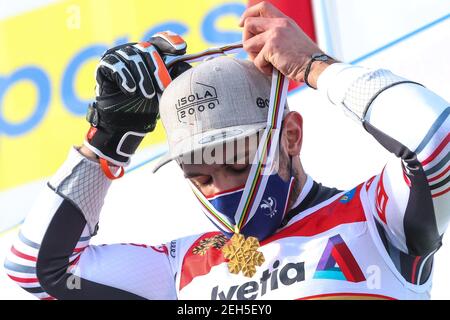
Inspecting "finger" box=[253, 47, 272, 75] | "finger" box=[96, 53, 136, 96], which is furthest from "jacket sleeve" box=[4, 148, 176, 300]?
"finger" box=[253, 47, 272, 75]

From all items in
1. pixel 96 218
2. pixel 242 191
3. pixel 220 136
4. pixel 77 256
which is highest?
pixel 220 136

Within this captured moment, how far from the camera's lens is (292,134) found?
2.45 m

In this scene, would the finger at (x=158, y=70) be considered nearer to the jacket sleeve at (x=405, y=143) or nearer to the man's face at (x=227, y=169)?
the man's face at (x=227, y=169)

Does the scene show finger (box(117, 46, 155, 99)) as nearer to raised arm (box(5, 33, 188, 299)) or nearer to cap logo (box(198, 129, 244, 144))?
raised arm (box(5, 33, 188, 299))

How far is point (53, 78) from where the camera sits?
13.8 ft

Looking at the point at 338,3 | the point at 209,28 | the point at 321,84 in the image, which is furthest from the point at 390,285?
the point at 209,28

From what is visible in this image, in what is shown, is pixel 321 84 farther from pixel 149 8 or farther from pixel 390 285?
pixel 149 8

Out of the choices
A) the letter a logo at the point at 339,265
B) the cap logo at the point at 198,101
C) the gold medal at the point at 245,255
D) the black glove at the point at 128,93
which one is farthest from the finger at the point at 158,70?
the letter a logo at the point at 339,265

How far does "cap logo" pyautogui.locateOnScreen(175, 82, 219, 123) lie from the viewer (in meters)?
2.36

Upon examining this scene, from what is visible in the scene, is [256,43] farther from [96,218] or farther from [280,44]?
[96,218]

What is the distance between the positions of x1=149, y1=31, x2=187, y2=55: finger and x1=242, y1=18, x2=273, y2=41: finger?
0.35 metres

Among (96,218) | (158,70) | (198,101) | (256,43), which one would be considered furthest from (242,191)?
(96,218)

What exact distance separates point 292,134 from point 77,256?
0.85 m

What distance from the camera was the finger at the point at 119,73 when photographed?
8.37 ft
